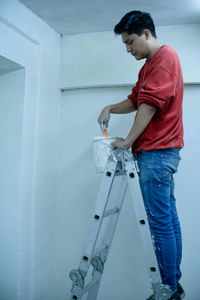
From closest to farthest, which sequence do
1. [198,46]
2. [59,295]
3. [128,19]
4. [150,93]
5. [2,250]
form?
1. [150,93]
2. [128,19]
3. [2,250]
4. [198,46]
5. [59,295]

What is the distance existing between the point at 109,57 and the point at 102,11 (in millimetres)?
342

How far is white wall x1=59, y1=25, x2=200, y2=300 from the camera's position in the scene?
74.3 inches

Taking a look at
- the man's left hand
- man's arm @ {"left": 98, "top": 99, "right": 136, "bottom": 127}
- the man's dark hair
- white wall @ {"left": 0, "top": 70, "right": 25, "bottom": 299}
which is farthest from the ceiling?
the man's left hand

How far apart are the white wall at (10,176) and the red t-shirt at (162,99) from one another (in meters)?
0.75

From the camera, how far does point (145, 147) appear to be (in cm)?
Result: 134

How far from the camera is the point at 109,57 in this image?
2002 mm

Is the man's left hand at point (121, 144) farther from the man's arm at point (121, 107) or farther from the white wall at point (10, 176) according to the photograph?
the white wall at point (10, 176)

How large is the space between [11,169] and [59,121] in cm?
59

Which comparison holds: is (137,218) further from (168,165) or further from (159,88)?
(159,88)

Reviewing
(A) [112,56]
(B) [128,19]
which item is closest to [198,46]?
(A) [112,56]

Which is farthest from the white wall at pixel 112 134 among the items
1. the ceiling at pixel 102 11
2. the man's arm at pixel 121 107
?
the man's arm at pixel 121 107

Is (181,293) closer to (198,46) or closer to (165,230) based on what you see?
(165,230)

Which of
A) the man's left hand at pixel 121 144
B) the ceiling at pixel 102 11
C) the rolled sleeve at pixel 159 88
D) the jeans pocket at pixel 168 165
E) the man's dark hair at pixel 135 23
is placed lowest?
the jeans pocket at pixel 168 165

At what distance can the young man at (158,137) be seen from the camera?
1260mm
